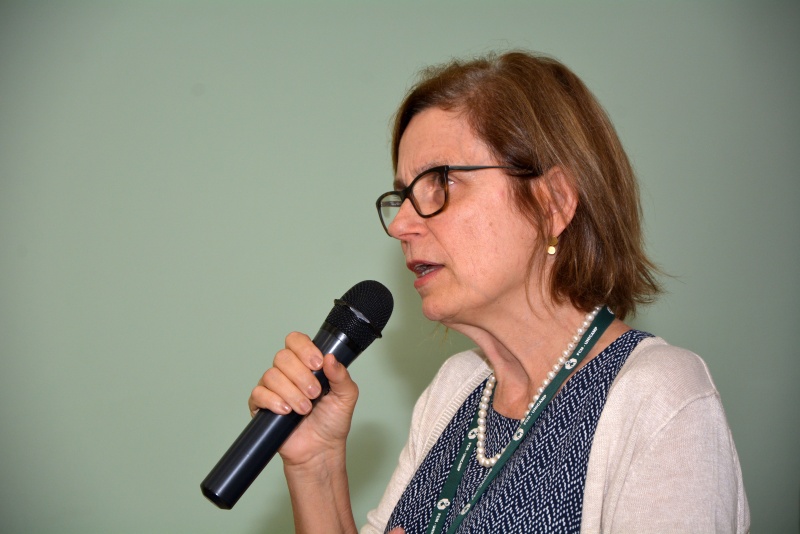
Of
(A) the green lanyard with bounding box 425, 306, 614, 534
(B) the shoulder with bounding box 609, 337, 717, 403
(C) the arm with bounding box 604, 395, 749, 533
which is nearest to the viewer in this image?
(C) the arm with bounding box 604, 395, 749, 533

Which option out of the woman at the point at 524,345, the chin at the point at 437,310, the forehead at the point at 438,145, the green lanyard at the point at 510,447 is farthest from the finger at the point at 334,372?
the forehead at the point at 438,145

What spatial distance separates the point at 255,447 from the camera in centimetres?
114

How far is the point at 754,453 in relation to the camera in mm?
2492

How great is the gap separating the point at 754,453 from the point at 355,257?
156 centimetres

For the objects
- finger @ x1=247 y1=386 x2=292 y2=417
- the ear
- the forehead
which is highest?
the forehead

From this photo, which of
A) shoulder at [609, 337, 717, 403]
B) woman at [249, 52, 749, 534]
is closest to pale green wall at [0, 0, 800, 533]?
woman at [249, 52, 749, 534]

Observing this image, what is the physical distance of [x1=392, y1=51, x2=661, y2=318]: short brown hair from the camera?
4.56 ft

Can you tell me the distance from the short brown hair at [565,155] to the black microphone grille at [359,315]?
35cm

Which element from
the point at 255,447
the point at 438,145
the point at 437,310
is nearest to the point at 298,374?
the point at 255,447

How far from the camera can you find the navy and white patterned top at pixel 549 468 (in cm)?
121

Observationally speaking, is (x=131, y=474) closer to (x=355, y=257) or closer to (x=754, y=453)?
(x=355, y=257)

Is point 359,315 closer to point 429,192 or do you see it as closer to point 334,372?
point 334,372

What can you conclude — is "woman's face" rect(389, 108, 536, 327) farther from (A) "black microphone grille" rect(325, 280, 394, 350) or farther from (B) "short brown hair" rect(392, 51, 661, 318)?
(A) "black microphone grille" rect(325, 280, 394, 350)

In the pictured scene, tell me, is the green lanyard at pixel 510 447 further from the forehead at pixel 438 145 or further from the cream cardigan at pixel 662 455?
the forehead at pixel 438 145
